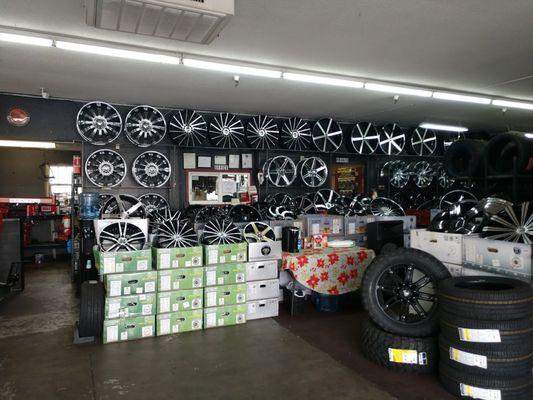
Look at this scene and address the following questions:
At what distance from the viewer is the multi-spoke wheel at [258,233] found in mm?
5082

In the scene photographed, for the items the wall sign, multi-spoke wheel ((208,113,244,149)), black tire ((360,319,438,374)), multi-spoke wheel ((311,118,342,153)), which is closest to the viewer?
black tire ((360,319,438,374))

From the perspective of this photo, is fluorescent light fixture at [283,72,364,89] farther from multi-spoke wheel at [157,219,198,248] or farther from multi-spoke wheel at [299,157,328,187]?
multi-spoke wheel at [299,157,328,187]

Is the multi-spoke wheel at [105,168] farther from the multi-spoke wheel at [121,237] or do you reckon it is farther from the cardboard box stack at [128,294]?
the cardboard box stack at [128,294]

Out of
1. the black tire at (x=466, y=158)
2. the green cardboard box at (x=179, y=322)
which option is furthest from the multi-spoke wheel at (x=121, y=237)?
the black tire at (x=466, y=158)

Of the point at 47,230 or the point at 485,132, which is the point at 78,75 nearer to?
the point at 47,230

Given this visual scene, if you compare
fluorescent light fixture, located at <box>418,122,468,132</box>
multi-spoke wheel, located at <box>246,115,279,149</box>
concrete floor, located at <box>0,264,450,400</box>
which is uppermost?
fluorescent light fixture, located at <box>418,122,468,132</box>

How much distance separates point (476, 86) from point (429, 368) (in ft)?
16.4

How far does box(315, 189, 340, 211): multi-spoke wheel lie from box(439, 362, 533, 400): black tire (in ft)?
17.1

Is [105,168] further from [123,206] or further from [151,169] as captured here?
[123,206]

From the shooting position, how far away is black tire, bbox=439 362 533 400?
2.81 m

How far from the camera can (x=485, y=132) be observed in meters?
11.0

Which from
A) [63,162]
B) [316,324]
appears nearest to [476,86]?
[316,324]

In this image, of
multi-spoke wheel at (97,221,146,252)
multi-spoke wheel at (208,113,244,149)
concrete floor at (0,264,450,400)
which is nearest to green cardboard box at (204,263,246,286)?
concrete floor at (0,264,450,400)

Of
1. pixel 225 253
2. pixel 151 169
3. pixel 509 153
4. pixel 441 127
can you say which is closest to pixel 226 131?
pixel 151 169
